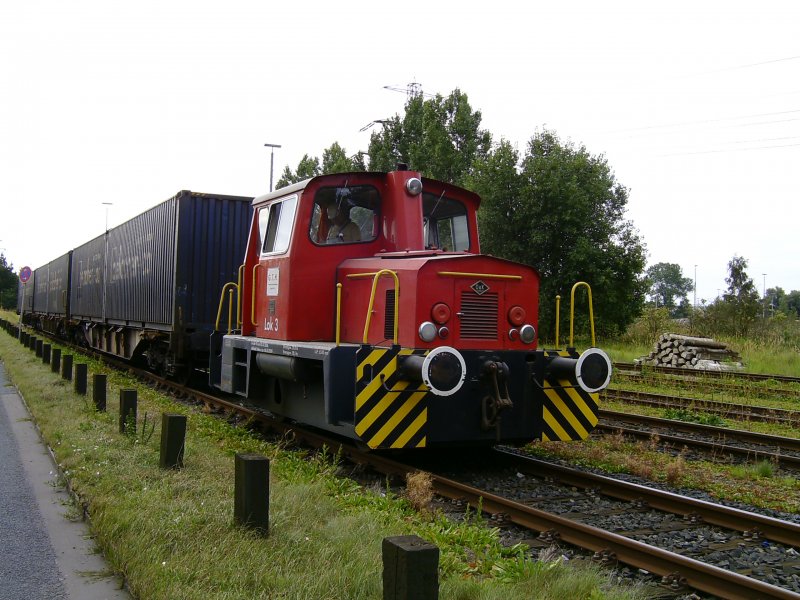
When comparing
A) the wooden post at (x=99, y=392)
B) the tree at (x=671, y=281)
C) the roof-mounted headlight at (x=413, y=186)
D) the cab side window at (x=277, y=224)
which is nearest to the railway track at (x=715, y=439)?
the roof-mounted headlight at (x=413, y=186)

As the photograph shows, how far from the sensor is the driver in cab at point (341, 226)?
24.3 ft

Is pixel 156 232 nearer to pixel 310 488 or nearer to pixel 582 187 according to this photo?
pixel 310 488

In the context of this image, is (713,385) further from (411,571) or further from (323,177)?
(411,571)

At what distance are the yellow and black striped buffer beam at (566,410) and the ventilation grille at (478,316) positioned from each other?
25.0 inches

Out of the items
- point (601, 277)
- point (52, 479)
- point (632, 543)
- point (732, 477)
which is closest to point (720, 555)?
point (632, 543)

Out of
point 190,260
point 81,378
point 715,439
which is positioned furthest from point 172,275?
point 715,439

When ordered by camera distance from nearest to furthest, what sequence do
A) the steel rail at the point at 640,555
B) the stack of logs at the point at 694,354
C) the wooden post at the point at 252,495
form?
the steel rail at the point at 640,555 → the wooden post at the point at 252,495 → the stack of logs at the point at 694,354

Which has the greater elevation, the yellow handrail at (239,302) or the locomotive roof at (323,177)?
the locomotive roof at (323,177)

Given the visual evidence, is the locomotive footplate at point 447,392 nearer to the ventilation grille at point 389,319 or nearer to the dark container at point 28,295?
the ventilation grille at point 389,319

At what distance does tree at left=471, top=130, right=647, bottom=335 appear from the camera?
24844 mm

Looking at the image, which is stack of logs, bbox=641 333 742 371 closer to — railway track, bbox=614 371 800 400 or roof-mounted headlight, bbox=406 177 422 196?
railway track, bbox=614 371 800 400

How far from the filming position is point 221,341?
9.39m

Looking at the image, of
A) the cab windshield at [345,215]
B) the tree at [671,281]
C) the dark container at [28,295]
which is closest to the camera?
the cab windshield at [345,215]

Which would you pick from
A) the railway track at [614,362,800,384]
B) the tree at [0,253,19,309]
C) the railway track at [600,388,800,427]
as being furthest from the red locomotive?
the tree at [0,253,19,309]
